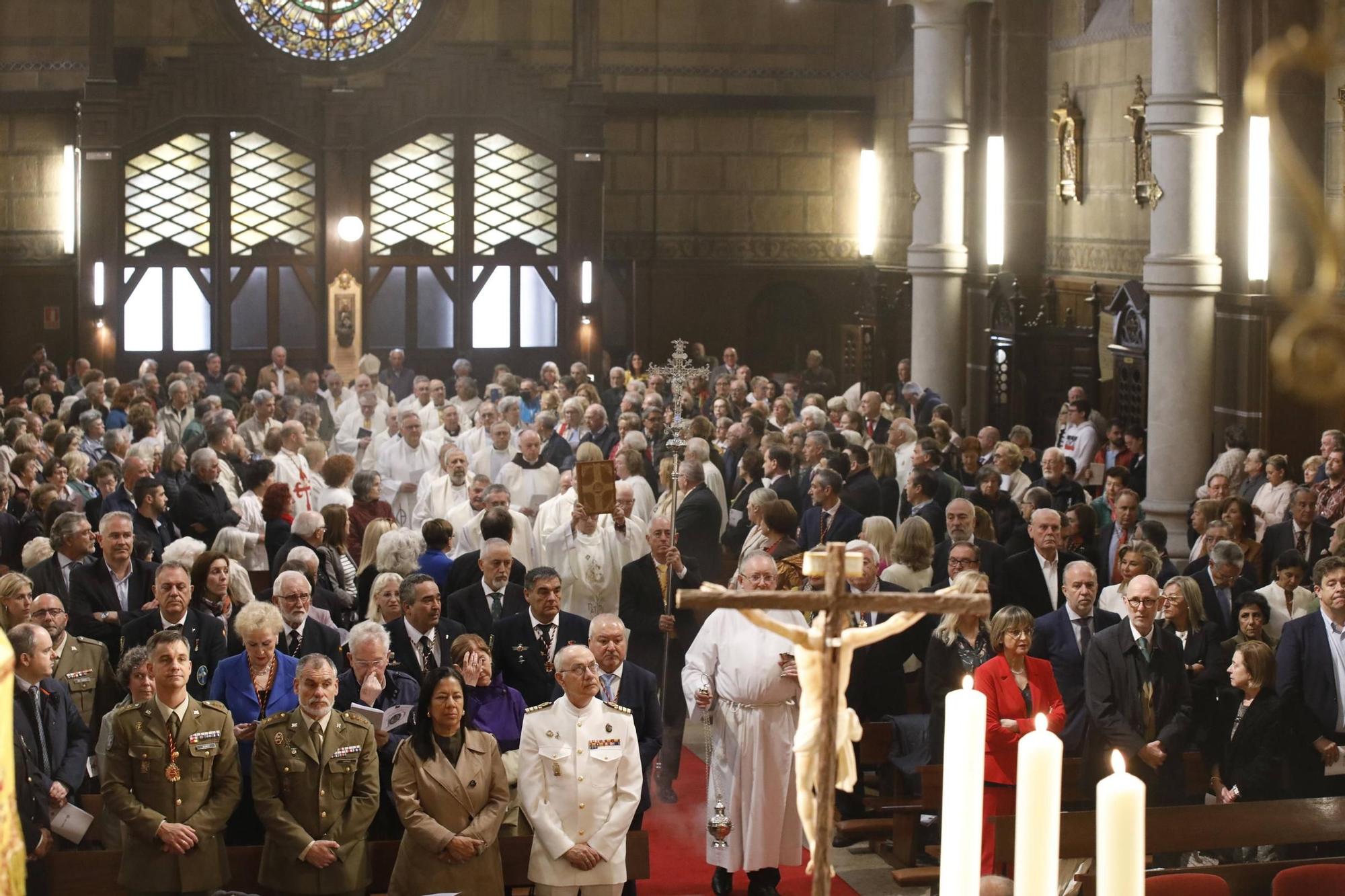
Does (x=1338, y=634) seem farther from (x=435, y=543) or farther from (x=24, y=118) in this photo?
(x=24, y=118)

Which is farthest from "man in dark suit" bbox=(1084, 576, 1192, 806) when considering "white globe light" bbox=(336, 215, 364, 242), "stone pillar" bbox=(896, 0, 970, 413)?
"white globe light" bbox=(336, 215, 364, 242)

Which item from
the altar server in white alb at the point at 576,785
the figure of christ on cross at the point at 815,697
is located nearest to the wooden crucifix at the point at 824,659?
the figure of christ on cross at the point at 815,697

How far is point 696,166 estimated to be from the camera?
27234mm

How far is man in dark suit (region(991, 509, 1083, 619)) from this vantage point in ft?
32.3

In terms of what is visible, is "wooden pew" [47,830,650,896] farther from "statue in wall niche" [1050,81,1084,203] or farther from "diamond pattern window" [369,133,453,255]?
"diamond pattern window" [369,133,453,255]

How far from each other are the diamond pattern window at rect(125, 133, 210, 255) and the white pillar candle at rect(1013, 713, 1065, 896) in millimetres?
24850

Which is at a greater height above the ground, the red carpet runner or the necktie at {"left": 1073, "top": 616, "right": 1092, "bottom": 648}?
the necktie at {"left": 1073, "top": 616, "right": 1092, "bottom": 648}

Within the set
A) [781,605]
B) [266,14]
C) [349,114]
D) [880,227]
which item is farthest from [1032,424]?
[781,605]

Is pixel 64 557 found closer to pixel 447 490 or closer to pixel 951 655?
pixel 447 490

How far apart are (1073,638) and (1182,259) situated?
20.7ft

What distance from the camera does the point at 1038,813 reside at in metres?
1.70

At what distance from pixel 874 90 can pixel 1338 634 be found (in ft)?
65.8

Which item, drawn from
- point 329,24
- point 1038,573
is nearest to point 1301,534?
point 1038,573

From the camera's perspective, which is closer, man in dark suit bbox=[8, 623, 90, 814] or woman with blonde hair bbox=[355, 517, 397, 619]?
man in dark suit bbox=[8, 623, 90, 814]
